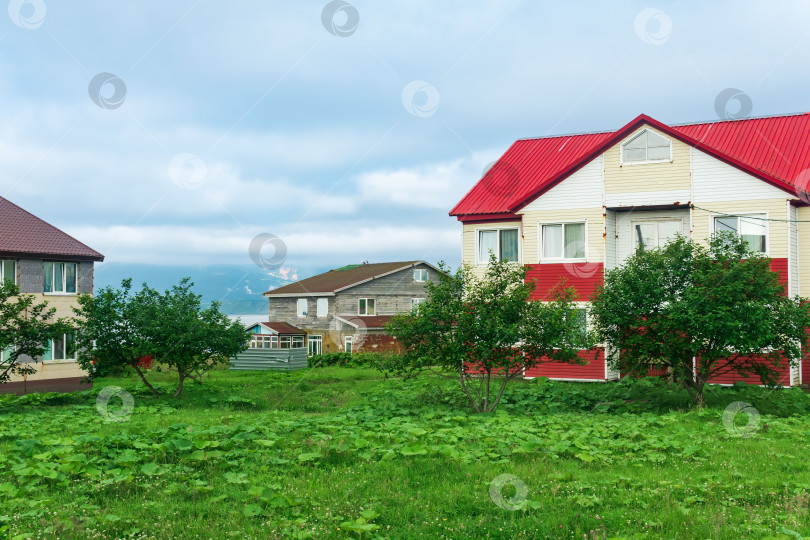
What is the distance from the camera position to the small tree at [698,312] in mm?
17438

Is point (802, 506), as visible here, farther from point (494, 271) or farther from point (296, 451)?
point (494, 271)

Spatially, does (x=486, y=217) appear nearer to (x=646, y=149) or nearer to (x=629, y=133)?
(x=629, y=133)

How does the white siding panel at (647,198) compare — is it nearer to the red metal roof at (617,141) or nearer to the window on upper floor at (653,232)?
the window on upper floor at (653,232)

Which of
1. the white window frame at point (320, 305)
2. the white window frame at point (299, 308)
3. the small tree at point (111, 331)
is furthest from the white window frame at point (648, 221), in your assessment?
the white window frame at point (299, 308)

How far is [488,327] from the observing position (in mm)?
17125

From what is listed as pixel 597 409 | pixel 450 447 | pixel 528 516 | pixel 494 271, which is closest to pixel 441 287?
pixel 494 271

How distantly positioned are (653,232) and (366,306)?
34.8 m

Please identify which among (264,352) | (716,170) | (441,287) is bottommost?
(264,352)

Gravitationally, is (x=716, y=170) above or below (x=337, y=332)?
above

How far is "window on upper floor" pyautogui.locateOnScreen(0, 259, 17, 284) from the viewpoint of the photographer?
31344 mm

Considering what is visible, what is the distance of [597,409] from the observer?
1797cm

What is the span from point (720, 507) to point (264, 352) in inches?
1739

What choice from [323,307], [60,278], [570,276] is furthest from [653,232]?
[323,307]

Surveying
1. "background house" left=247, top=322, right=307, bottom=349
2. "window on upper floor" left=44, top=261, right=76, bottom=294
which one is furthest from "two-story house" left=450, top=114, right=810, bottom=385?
"background house" left=247, top=322, right=307, bottom=349
